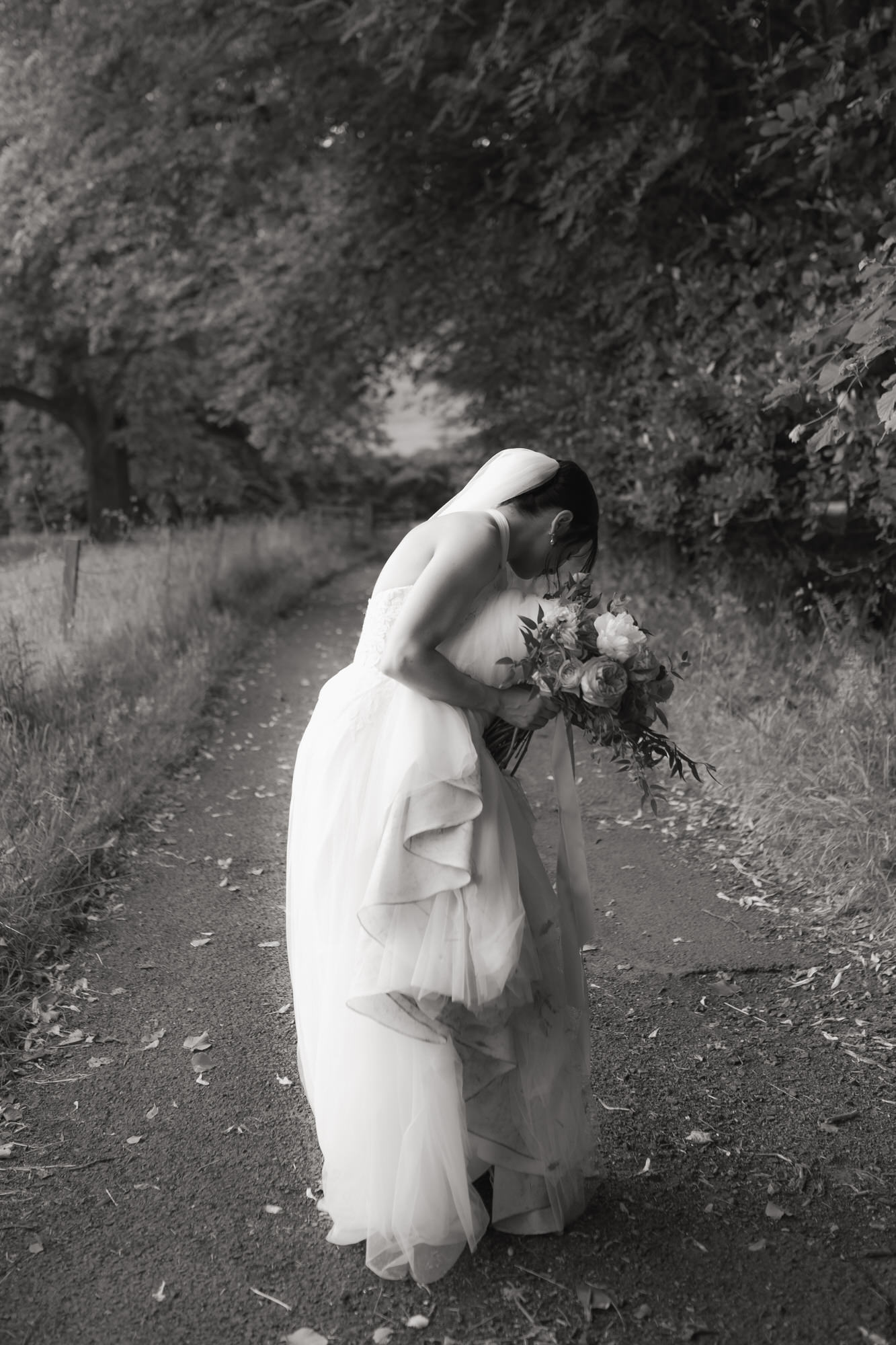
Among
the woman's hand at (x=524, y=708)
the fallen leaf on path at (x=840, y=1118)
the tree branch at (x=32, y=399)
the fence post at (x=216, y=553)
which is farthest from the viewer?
the tree branch at (x=32, y=399)

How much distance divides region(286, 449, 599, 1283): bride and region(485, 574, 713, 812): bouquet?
13 cm

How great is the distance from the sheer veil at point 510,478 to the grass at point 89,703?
2618mm

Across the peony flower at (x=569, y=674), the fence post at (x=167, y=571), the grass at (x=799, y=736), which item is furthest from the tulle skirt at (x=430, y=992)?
the fence post at (x=167, y=571)

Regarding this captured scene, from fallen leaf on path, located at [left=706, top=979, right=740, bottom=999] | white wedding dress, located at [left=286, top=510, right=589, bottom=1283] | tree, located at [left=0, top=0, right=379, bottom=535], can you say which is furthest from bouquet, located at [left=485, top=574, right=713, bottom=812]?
tree, located at [left=0, top=0, right=379, bottom=535]

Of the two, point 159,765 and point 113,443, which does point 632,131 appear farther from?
point 113,443

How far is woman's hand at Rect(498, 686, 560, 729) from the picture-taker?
2980mm

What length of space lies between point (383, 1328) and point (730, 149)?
8312 millimetres

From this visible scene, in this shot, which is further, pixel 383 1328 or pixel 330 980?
pixel 330 980

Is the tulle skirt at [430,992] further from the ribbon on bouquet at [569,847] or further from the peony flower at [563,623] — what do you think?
the peony flower at [563,623]

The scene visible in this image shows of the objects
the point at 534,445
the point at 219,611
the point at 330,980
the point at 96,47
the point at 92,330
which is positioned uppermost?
the point at 96,47

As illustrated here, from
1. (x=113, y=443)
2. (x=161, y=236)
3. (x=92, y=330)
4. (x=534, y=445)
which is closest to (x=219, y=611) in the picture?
(x=534, y=445)

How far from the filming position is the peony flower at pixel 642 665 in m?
2.80

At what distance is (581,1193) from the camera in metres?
3.11

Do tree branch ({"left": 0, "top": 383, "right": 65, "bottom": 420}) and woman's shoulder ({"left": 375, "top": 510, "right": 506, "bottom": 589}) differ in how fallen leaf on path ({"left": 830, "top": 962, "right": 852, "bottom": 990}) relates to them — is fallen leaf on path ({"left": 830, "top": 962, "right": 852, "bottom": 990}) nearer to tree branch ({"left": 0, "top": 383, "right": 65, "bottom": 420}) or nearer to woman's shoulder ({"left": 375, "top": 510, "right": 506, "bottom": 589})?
woman's shoulder ({"left": 375, "top": 510, "right": 506, "bottom": 589})
